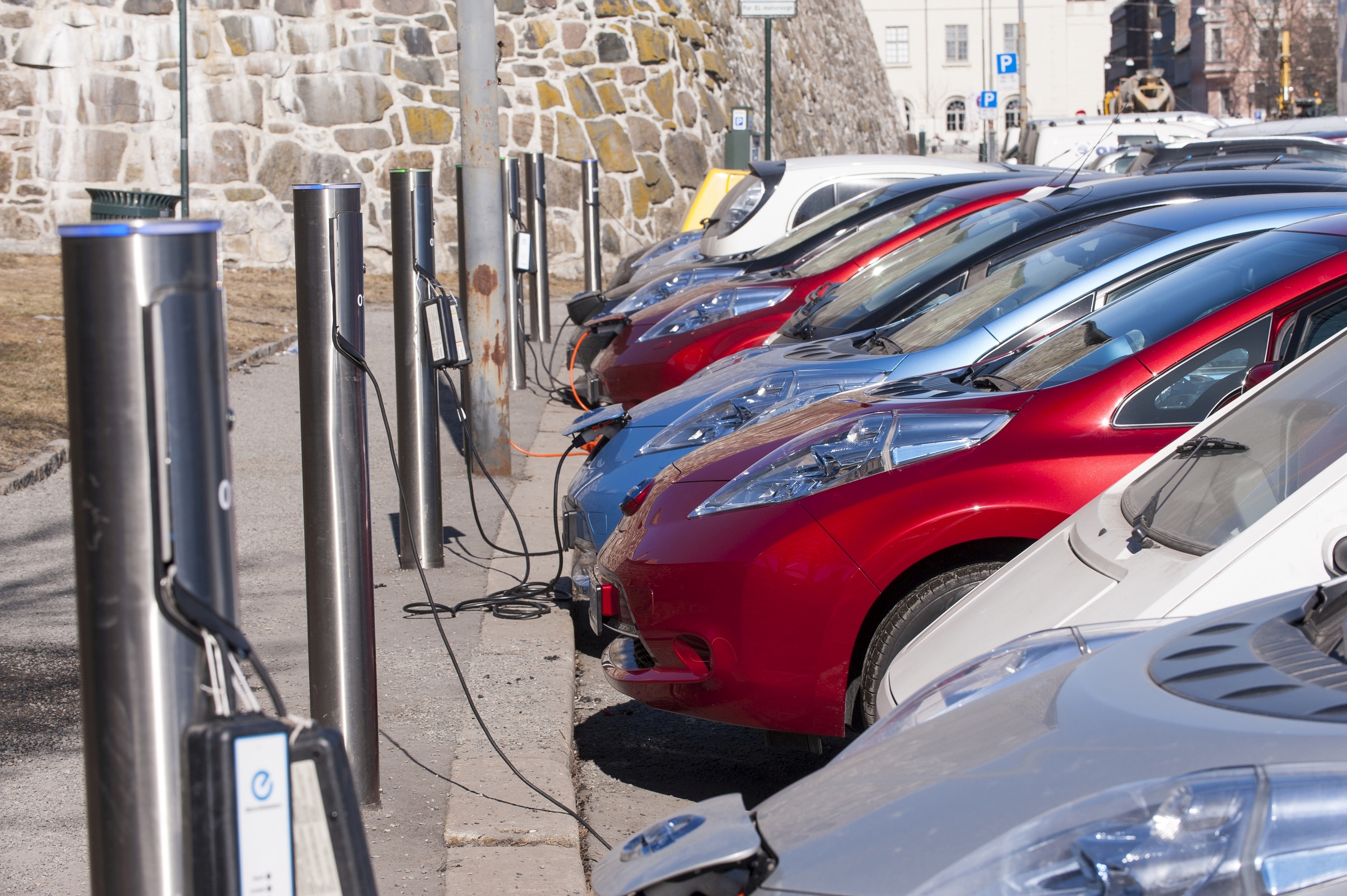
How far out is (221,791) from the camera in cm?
160

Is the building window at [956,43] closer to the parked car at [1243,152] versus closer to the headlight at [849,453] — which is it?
the parked car at [1243,152]

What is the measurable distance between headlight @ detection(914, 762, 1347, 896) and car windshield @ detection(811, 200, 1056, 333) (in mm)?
4932

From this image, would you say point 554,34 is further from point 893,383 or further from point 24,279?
point 893,383

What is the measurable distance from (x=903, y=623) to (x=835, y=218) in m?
6.36

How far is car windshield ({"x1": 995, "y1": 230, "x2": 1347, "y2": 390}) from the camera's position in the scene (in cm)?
429

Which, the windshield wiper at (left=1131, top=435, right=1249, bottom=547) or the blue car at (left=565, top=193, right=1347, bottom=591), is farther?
the blue car at (left=565, top=193, right=1347, bottom=591)

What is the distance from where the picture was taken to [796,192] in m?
11.4

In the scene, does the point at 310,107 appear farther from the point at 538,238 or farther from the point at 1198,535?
the point at 1198,535

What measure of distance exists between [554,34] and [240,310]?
6826 mm

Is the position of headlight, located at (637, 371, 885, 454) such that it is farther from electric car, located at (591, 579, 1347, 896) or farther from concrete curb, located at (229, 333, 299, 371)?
concrete curb, located at (229, 333, 299, 371)

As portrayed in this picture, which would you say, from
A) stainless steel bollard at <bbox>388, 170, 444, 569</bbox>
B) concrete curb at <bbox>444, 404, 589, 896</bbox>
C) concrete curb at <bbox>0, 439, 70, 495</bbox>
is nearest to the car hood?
concrete curb at <bbox>444, 404, 589, 896</bbox>

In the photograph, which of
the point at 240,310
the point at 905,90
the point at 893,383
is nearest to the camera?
the point at 893,383

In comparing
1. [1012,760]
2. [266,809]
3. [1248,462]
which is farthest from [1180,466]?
[266,809]

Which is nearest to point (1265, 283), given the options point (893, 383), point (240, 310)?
point (893, 383)
